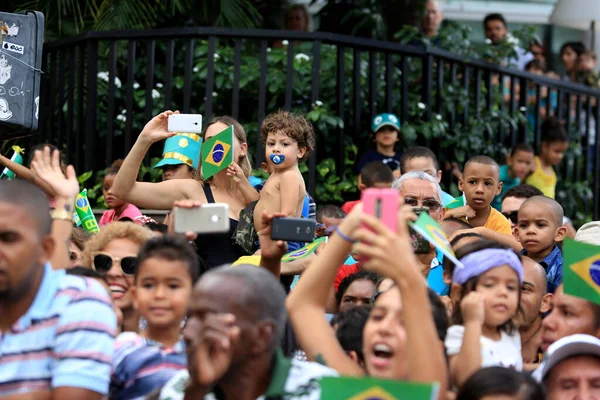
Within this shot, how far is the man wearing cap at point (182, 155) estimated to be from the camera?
7684 mm

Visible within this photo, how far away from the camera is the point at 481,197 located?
24.9 ft

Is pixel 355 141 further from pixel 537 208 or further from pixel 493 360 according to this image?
pixel 493 360

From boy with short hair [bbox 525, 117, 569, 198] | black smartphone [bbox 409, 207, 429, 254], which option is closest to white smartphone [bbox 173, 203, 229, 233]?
black smartphone [bbox 409, 207, 429, 254]

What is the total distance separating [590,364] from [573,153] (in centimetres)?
711

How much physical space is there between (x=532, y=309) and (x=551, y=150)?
524 centimetres

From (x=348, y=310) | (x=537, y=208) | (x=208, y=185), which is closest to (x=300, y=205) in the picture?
(x=208, y=185)

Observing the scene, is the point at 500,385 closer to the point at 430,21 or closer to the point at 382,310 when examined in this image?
the point at 382,310

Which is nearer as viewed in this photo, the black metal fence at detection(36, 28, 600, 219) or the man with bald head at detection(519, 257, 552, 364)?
the man with bald head at detection(519, 257, 552, 364)

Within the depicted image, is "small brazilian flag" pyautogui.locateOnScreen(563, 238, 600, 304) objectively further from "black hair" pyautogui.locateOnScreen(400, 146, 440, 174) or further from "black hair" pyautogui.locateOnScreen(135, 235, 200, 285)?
"black hair" pyautogui.locateOnScreen(400, 146, 440, 174)

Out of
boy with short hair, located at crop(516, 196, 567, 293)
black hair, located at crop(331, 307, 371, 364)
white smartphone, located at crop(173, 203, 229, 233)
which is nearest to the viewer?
white smartphone, located at crop(173, 203, 229, 233)

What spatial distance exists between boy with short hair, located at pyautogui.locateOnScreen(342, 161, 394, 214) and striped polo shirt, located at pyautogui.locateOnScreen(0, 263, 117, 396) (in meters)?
4.56

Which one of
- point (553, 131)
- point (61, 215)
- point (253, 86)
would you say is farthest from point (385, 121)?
point (61, 215)

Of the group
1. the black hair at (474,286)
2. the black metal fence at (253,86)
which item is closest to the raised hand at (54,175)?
the black hair at (474,286)

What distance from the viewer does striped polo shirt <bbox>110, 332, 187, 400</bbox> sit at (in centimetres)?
405
